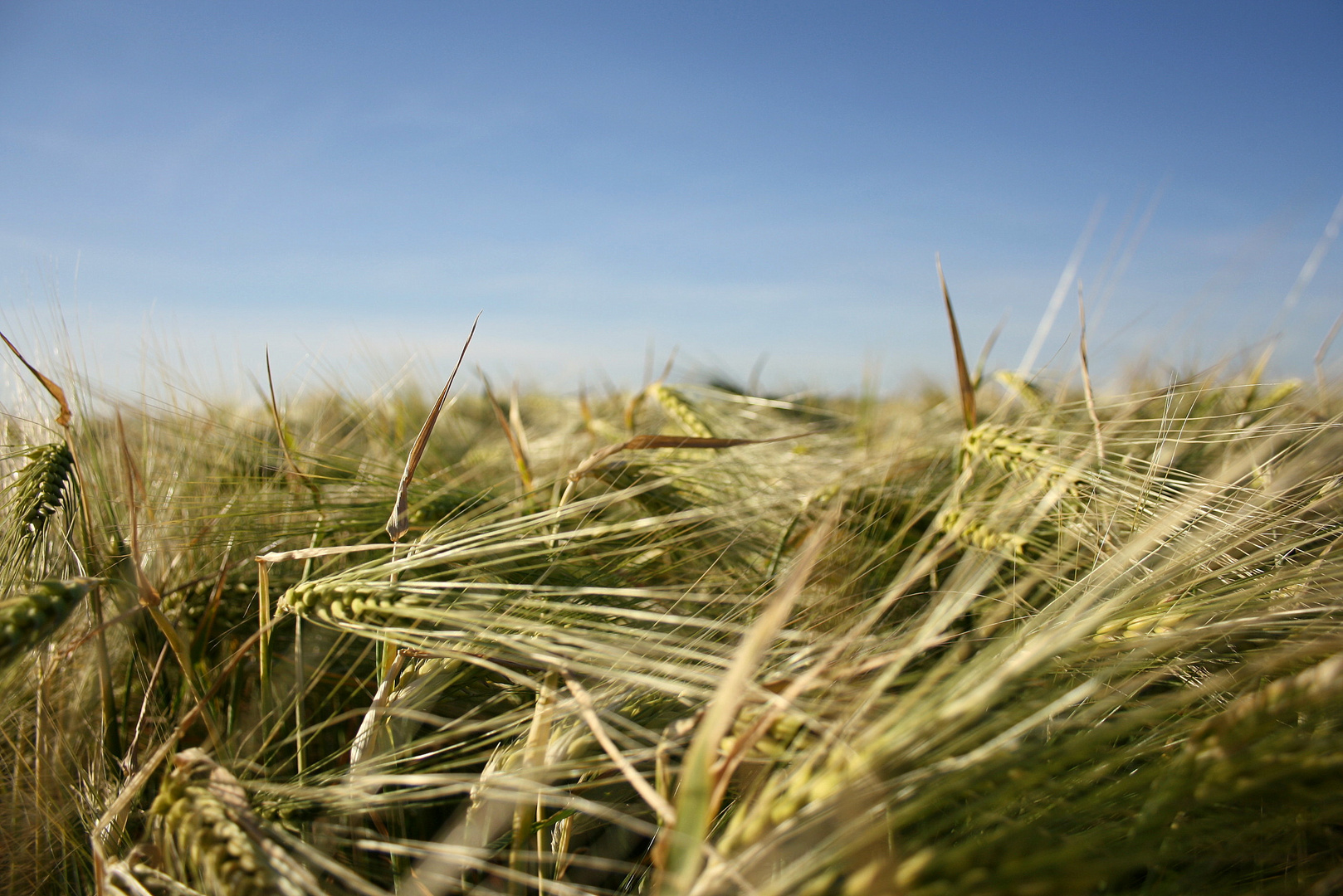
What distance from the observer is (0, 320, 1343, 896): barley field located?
445 millimetres

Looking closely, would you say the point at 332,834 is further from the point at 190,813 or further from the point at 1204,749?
the point at 1204,749

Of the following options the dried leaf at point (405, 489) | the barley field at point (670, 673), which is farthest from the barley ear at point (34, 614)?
the dried leaf at point (405, 489)

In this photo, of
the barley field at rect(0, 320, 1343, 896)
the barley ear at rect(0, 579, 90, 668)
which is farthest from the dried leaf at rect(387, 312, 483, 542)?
the barley ear at rect(0, 579, 90, 668)

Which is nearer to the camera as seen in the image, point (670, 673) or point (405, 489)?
point (670, 673)

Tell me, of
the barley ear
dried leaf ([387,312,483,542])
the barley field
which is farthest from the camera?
dried leaf ([387,312,483,542])

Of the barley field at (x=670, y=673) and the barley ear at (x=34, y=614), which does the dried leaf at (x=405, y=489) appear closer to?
the barley field at (x=670, y=673)

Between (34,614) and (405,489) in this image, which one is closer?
(34,614)

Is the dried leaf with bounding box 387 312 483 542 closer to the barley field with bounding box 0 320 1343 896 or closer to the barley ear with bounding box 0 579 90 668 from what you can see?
the barley field with bounding box 0 320 1343 896

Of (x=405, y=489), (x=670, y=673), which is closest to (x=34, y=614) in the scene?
(x=405, y=489)

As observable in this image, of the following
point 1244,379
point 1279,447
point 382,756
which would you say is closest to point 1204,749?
point 382,756

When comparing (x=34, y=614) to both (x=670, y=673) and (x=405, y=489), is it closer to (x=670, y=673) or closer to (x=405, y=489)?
(x=405, y=489)

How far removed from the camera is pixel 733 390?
99.3 inches

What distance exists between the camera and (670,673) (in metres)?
0.55

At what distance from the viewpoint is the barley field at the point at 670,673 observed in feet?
1.46
